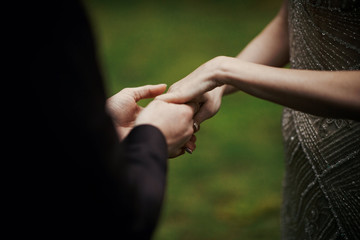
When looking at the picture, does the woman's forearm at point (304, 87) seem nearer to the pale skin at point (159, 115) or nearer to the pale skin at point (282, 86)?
the pale skin at point (282, 86)

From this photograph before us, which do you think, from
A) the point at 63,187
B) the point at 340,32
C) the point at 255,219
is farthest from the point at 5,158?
the point at 255,219

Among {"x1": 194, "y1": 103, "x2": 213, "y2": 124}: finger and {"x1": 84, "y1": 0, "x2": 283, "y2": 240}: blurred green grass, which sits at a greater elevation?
{"x1": 194, "y1": 103, "x2": 213, "y2": 124}: finger

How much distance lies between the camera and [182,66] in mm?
6355

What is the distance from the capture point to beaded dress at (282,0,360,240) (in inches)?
59.7

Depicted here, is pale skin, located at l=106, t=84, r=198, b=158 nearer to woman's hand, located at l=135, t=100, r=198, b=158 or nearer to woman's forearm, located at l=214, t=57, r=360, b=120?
woman's hand, located at l=135, t=100, r=198, b=158

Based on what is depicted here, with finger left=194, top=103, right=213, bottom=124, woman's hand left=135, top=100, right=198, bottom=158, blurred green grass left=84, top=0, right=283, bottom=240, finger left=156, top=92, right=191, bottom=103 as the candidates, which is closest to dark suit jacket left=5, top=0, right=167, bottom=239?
blurred green grass left=84, top=0, right=283, bottom=240

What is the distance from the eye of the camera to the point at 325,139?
1.64 metres

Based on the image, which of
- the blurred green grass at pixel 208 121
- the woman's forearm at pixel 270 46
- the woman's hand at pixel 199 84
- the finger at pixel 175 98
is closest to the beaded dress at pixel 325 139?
the woman's forearm at pixel 270 46

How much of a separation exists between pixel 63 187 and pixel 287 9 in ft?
4.06

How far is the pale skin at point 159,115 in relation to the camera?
1326mm

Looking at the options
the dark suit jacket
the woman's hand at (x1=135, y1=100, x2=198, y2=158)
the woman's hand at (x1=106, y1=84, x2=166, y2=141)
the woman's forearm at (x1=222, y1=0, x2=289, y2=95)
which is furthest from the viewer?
the woman's forearm at (x1=222, y1=0, x2=289, y2=95)

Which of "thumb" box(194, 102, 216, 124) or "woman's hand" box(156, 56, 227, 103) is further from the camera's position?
"thumb" box(194, 102, 216, 124)

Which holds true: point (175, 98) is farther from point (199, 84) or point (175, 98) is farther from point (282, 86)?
point (282, 86)

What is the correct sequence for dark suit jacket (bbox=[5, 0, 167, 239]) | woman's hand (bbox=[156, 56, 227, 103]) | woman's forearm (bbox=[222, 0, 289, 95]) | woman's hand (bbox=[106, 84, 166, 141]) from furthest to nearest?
woman's forearm (bbox=[222, 0, 289, 95]) → woman's hand (bbox=[106, 84, 166, 141]) → woman's hand (bbox=[156, 56, 227, 103]) → dark suit jacket (bbox=[5, 0, 167, 239])
